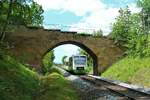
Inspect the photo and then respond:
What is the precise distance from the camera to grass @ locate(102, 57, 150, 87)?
2888 centimetres

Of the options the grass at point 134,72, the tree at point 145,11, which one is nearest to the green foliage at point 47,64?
the grass at point 134,72

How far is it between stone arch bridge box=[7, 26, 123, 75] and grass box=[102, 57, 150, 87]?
176 inches

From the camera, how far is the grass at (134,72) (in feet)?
94.7

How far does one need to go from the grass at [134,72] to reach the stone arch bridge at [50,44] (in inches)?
176

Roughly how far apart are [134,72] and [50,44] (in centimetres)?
1242

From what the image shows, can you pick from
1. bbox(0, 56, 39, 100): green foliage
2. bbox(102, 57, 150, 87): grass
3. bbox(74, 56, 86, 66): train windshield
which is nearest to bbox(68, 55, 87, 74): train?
bbox(74, 56, 86, 66): train windshield

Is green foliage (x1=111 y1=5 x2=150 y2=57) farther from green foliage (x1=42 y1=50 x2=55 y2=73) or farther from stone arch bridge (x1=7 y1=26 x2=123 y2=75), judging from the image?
green foliage (x1=42 y1=50 x2=55 y2=73)

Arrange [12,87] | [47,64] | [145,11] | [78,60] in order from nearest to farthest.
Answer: [12,87]
[78,60]
[145,11]
[47,64]

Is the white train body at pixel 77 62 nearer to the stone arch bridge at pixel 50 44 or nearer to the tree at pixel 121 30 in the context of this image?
the stone arch bridge at pixel 50 44

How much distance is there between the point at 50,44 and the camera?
136 feet

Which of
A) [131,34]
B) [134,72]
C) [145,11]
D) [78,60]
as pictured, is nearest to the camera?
[134,72]

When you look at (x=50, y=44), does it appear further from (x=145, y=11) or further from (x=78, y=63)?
(x=145, y=11)

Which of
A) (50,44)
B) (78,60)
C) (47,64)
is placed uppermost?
(50,44)

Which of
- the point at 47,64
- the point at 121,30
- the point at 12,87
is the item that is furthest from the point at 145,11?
the point at 12,87
